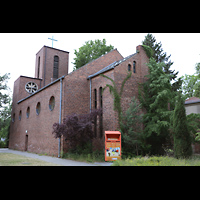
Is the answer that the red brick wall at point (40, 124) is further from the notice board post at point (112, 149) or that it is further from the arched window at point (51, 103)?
the notice board post at point (112, 149)

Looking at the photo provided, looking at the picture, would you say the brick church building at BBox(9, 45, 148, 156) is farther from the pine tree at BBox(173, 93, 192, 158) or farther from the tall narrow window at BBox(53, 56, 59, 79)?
the tall narrow window at BBox(53, 56, 59, 79)

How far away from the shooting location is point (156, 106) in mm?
16547

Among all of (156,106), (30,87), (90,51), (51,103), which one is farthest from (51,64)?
(156,106)

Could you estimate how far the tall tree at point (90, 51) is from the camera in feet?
115

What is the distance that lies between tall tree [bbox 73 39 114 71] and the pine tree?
944 inches

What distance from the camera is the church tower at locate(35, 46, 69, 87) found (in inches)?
1259

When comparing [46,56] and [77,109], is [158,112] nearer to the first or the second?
[77,109]

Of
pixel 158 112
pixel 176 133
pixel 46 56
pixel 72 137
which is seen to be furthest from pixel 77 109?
pixel 46 56

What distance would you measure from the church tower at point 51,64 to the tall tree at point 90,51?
2.59 m

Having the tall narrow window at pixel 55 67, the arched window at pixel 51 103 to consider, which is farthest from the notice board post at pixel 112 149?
the tall narrow window at pixel 55 67

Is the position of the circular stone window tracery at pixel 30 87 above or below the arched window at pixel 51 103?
A: above

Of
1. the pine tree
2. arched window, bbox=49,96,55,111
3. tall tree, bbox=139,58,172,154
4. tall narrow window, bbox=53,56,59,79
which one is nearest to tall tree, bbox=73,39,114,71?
tall narrow window, bbox=53,56,59,79

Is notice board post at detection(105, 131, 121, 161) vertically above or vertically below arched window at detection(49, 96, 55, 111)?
below
